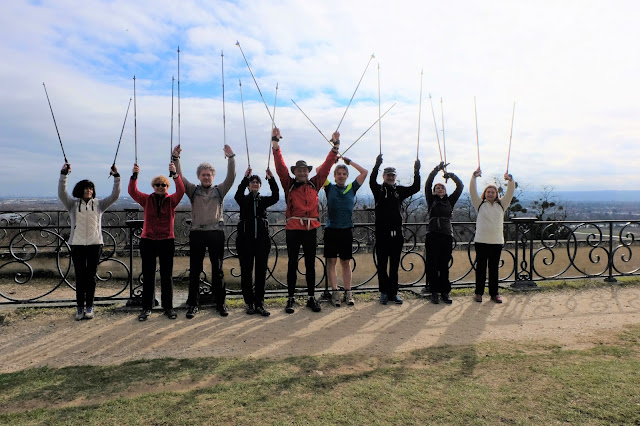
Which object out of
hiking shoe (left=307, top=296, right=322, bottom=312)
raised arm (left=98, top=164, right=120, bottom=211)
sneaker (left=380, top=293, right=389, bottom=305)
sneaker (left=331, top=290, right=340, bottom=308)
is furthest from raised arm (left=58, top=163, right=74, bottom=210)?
sneaker (left=380, top=293, right=389, bottom=305)

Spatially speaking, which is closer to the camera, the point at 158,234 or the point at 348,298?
the point at 158,234

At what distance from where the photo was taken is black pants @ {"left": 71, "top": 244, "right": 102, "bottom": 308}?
496 centimetres

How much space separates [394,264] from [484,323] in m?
1.32

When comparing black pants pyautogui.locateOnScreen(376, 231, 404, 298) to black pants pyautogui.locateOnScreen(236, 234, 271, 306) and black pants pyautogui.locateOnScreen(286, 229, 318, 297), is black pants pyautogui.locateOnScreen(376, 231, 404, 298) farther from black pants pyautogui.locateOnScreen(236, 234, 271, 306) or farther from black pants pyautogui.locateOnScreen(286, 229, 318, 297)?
black pants pyautogui.locateOnScreen(236, 234, 271, 306)

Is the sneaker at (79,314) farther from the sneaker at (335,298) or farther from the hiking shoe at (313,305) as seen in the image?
the sneaker at (335,298)

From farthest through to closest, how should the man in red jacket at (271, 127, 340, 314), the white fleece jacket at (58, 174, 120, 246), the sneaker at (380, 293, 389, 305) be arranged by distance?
the sneaker at (380, 293, 389, 305) → the man in red jacket at (271, 127, 340, 314) → the white fleece jacket at (58, 174, 120, 246)

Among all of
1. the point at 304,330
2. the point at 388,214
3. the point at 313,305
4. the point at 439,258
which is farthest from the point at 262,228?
the point at 439,258

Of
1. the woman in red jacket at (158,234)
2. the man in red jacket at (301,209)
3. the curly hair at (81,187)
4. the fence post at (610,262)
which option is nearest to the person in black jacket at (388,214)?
the man in red jacket at (301,209)

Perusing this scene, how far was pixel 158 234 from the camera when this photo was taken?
197 inches

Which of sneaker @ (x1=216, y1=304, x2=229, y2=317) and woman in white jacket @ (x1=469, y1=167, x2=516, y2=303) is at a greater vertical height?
woman in white jacket @ (x1=469, y1=167, x2=516, y2=303)

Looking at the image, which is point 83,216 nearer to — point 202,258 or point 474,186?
point 202,258

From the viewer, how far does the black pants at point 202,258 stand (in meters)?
5.03

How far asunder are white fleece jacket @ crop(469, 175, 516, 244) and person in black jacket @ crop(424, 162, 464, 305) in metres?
0.30

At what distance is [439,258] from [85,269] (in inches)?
172
